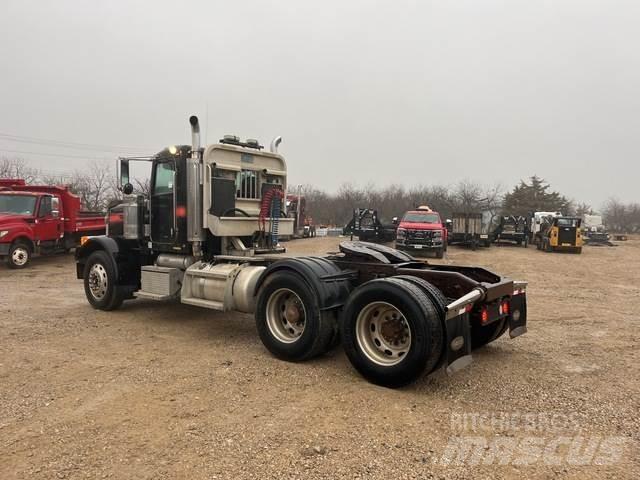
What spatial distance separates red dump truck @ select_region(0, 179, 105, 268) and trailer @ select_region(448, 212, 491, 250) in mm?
A: 18085

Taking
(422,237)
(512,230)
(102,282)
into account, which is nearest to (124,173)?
(102,282)

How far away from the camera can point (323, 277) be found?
529cm

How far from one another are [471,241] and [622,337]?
19.8 meters

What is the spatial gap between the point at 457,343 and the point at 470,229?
22941 millimetres

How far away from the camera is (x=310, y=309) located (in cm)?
520

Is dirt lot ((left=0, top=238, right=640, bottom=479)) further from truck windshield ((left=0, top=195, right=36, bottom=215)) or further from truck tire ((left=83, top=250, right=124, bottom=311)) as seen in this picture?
truck windshield ((left=0, top=195, right=36, bottom=215))

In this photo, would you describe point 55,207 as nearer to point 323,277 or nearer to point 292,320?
point 292,320

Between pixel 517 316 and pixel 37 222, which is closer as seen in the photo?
pixel 517 316

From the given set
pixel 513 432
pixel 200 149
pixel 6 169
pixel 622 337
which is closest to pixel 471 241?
pixel 622 337

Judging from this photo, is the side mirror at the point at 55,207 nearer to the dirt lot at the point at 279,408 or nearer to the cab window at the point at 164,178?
the dirt lot at the point at 279,408

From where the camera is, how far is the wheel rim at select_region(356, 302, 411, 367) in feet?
15.1

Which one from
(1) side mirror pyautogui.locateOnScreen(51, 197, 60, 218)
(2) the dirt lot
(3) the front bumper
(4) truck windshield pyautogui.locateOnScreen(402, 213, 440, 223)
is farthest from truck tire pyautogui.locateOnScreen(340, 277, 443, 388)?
(4) truck windshield pyautogui.locateOnScreen(402, 213, 440, 223)

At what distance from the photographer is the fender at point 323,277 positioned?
5191 mm

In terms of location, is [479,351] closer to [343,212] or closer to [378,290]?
[378,290]
